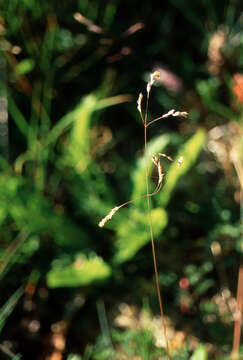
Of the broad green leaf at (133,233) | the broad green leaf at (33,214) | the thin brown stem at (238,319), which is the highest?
the broad green leaf at (33,214)

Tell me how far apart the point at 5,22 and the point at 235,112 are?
939 mm

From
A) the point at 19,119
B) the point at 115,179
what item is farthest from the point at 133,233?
the point at 19,119

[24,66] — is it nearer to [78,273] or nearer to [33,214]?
[33,214]

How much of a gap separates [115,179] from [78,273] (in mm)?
445

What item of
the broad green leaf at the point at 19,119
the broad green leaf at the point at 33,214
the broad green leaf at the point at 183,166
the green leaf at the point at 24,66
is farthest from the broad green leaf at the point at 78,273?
the green leaf at the point at 24,66

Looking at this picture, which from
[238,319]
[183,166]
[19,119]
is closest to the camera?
[238,319]

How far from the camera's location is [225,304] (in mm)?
1284

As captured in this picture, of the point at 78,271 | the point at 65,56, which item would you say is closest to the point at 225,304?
the point at 78,271

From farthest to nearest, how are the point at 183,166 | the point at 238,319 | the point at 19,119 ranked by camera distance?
the point at 19,119, the point at 183,166, the point at 238,319

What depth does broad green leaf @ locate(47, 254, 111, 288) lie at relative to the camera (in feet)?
4.22

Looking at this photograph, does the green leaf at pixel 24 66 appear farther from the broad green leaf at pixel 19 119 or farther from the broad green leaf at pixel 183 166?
the broad green leaf at pixel 183 166

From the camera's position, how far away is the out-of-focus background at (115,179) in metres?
1.31

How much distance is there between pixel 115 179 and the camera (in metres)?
1.61

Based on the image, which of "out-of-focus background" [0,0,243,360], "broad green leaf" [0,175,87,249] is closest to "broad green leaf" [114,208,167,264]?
"out-of-focus background" [0,0,243,360]
